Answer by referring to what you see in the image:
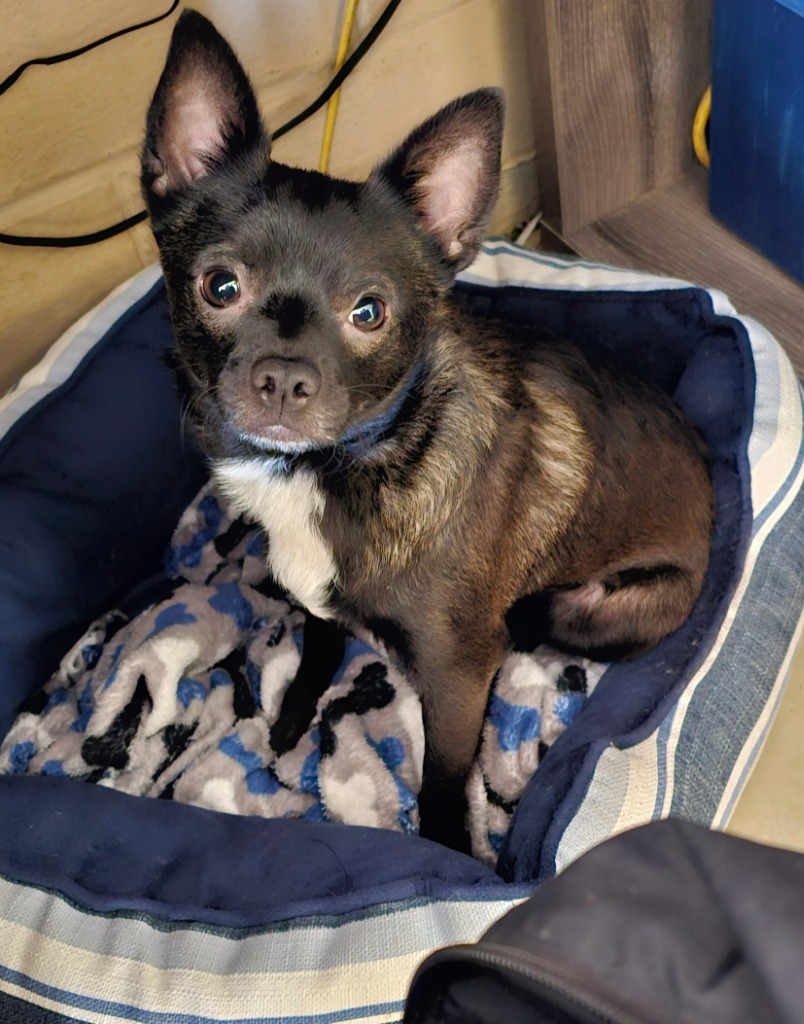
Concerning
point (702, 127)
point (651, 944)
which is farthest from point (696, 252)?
point (651, 944)

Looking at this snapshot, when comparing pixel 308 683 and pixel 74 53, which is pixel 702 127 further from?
pixel 308 683

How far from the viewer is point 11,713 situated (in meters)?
2.24

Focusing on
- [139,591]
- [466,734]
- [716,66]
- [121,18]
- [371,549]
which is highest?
[121,18]

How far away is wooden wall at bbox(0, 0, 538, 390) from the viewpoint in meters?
2.44

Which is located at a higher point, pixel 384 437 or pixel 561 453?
pixel 384 437

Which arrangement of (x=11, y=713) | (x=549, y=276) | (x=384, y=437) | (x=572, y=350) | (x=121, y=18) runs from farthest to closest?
(x=549, y=276)
(x=121, y=18)
(x=11, y=713)
(x=572, y=350)
(x=384, y=437)

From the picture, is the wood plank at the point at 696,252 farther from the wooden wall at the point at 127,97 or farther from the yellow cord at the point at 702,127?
the wooden wall at the point at 127,97

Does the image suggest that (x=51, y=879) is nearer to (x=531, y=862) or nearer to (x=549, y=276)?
(x=531, y=862)

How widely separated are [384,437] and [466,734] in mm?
576

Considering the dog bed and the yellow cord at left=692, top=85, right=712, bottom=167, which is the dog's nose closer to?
the dog bed

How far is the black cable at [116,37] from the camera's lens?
2461 millimetres

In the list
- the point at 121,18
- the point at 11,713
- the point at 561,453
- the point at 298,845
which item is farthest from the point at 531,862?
the point at 121,18

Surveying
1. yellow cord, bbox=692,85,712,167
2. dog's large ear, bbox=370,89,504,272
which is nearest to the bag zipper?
dog's large ear, bbox=370,89,504,272

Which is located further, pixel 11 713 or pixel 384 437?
pixel 11 713
